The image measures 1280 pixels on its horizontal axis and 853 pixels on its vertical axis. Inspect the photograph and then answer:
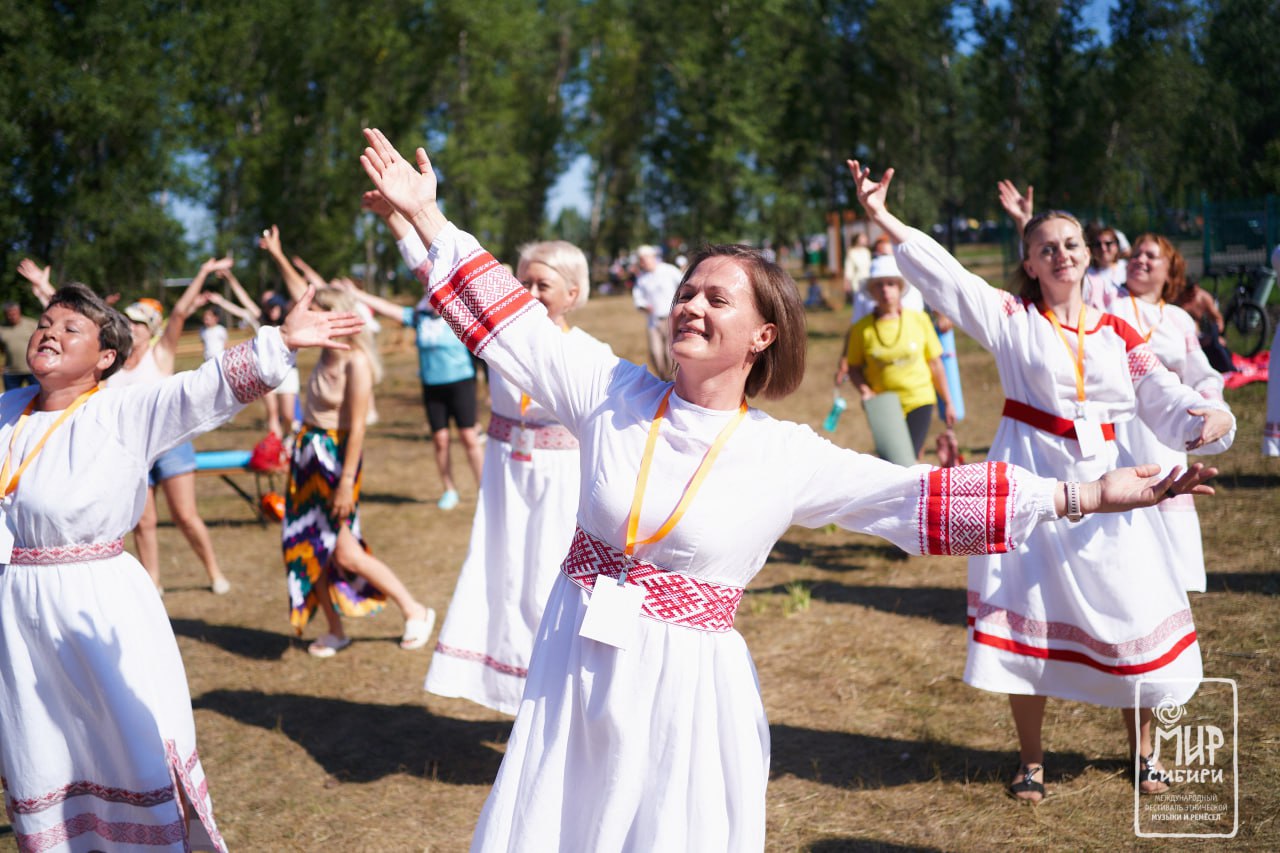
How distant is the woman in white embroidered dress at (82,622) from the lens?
3.25 m

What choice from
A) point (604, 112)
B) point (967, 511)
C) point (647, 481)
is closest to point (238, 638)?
point (647, 481)

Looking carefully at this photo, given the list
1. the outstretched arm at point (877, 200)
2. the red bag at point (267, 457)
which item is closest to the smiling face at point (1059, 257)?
the outstretched arm at point (877, 200)

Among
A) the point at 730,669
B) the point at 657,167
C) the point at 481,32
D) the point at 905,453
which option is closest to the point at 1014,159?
the point at 657,167

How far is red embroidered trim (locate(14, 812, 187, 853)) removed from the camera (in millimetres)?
3312

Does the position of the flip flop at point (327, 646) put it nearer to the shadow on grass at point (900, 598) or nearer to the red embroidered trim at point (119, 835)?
the shadow on grass at point (900, 598)

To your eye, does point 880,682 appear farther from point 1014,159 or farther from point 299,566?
point 1014,159

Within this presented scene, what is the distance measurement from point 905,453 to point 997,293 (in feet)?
10.4

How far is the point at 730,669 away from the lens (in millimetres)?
2486

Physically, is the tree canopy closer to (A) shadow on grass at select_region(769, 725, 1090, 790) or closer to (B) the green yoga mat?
(B) the green yoga mat

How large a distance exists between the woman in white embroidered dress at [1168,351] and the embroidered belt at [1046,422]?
1.25ft

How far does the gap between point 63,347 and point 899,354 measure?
204 inches

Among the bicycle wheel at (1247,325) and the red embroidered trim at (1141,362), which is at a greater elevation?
the bicycle wheel at (1247,325)

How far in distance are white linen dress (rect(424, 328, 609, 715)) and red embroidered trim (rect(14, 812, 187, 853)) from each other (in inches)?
55.0

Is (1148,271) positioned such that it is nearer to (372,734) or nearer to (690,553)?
(690,553)
